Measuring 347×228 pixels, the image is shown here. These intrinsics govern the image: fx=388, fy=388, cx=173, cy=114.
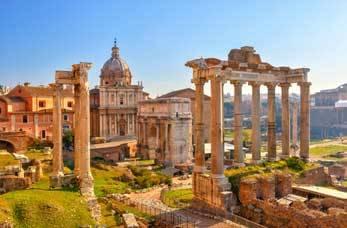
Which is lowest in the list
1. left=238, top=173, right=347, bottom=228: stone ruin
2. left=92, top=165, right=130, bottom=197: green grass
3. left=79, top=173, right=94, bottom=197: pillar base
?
left=92, top=165, right=130, bottom=197: green grass

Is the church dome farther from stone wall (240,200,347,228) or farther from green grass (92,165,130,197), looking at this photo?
stone wall (240,200,347,228)

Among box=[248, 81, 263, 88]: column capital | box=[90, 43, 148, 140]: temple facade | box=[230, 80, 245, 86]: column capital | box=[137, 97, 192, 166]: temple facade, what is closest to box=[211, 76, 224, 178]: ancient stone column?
box=[230, 80, 245, 86]: column capital

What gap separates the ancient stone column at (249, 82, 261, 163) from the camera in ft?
84.0

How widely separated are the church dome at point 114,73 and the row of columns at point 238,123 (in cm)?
3836

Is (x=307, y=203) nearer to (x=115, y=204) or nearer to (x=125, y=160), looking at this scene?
(x=115, y=204)

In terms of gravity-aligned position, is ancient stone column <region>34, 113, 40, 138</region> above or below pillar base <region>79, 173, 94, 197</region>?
above

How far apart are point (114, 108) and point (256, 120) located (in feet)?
119

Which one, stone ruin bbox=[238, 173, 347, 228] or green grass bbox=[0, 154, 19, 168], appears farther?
green grass bbox=[0, 154, 19, 168]

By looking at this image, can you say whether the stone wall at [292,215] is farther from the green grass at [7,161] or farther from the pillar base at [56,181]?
the green grass at [7,161]

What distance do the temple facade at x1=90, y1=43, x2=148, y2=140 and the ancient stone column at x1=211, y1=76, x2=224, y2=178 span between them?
124 feet

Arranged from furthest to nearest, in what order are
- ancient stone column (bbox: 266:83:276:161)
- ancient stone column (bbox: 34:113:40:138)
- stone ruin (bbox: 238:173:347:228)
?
ancient stone column (bbox: 34:113:40:138) < ancient stone column (bbox: 266:83:276:161) < stone ruin (bbox: 238:173:347:228)

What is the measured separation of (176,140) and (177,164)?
9.55 ft

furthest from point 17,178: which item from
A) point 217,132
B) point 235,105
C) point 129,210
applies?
point 235,105

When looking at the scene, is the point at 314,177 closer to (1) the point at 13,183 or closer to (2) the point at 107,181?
(2) the point at 107,181
